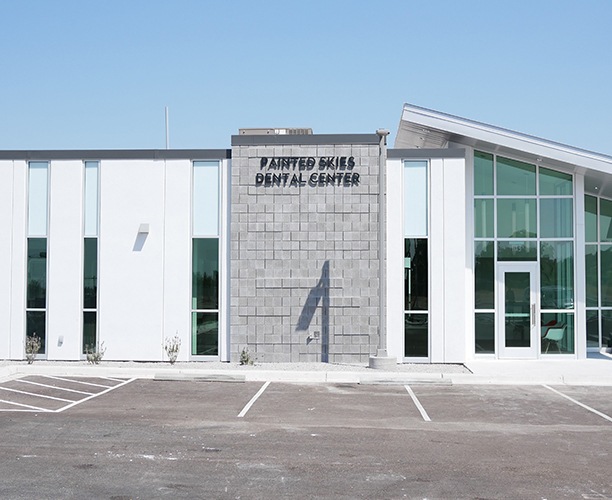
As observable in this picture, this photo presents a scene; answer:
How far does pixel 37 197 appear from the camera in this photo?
19.8 metres

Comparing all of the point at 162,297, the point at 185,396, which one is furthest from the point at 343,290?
the point at 185,396

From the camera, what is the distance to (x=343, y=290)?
742 inches

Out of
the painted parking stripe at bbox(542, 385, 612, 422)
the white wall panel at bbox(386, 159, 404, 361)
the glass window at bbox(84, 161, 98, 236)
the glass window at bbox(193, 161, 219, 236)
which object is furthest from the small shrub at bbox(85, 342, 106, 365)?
the painted parking stripe at bbox(542, 385, 612, 422)

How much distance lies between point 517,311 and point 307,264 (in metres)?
5.62

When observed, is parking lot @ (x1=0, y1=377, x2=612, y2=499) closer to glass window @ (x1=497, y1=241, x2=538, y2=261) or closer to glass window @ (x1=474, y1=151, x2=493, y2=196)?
glass window @ (x1=497, y1=241, x2=538, y2=261)

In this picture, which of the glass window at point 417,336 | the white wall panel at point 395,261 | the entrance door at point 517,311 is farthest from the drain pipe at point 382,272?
the entrance door at point 517,311

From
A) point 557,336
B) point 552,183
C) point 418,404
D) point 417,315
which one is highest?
point 552,183

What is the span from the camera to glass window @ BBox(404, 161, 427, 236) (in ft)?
63.1

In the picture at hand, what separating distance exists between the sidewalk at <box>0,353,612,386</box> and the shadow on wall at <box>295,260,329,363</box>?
573mm

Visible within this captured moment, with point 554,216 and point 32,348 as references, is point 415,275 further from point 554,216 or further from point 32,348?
point 32,348

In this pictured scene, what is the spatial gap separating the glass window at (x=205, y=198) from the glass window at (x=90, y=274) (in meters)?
2.64

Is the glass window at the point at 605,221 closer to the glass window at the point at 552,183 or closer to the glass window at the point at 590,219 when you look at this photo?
the glass window at the point at 590,219

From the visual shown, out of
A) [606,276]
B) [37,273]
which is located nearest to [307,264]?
[37,273]

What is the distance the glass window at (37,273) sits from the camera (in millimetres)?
19625
